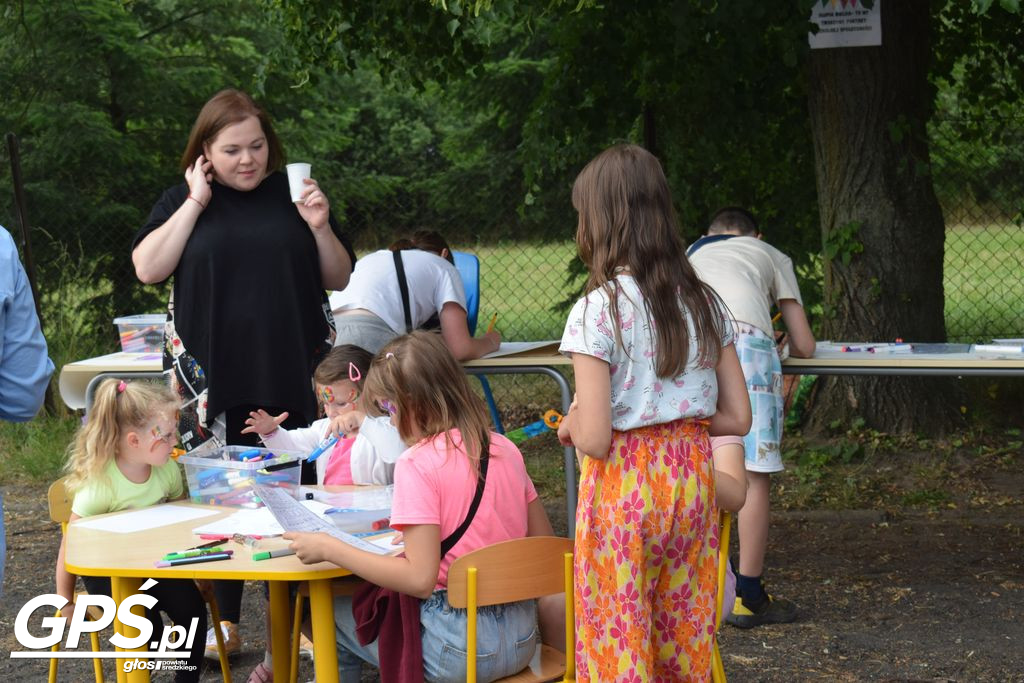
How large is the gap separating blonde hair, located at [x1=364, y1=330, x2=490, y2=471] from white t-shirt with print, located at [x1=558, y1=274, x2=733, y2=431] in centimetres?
35

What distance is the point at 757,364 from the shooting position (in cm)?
443

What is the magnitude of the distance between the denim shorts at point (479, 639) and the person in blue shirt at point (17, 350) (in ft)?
3.14

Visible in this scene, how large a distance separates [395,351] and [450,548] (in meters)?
0.47

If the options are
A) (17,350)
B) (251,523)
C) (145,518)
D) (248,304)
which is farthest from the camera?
(248,304)

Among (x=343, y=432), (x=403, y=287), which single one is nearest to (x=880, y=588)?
(x=403, y=287)

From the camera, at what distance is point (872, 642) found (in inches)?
169

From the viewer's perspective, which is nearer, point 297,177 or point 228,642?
point 297,177

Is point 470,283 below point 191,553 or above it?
above

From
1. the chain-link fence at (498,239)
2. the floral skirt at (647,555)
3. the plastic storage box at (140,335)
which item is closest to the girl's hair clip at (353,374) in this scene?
the floral skirt at (647,555)

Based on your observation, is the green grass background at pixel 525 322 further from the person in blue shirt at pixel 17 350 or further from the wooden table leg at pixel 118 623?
the person in blue shirt at pixel 17 350

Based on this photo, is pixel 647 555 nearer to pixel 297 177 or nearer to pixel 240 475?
pixel 240 475

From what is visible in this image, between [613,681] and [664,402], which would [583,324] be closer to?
[664,402]

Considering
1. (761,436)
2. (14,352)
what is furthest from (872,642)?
(14,352)

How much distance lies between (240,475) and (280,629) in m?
0.48
